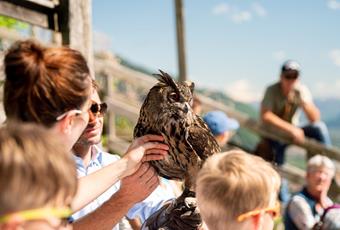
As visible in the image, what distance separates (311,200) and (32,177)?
12.3 feet

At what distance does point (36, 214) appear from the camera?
134 centimetres

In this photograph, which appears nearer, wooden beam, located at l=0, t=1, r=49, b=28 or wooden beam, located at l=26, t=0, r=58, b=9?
wooden beam, located at l=0, t=1, r=49, b=28

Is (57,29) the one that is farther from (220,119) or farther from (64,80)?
(64,80)

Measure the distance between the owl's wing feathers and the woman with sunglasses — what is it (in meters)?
0.35

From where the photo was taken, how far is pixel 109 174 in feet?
6.38

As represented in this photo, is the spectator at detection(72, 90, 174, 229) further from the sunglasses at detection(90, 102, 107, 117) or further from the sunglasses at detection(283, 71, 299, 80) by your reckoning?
the sunglasses at detection(283, 71, 299, 80)

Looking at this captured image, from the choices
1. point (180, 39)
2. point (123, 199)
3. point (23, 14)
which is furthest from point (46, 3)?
point (180, 39)

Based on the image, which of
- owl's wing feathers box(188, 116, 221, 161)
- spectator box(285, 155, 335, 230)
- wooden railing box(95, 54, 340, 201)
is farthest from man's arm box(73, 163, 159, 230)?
wooden railing box(95, 54, 340, 201)

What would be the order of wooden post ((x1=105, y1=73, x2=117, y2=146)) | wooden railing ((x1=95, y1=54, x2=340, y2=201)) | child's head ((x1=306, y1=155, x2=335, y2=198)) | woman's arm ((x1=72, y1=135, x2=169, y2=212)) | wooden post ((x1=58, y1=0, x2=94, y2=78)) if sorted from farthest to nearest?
wooden post ((x1=105, y1=73, x2=117, y2=146)) → wooden railing ((x1=95, y1=54, x2=340, y2=201)) → child's head ((x1=306, y1=155, x2=335, y2=198)) → wooden post ((x1=58, y1=0, x2=94, y2=78)) → woman's arm ((x1=72, y1=135, x2=169, y2=212))

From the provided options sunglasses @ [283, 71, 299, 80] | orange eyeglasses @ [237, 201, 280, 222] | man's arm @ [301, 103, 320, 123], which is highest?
orange eyeglasses @ [237, 201, 280, 222]

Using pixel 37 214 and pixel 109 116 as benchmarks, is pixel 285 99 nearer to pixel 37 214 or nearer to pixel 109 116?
pixel 109 116

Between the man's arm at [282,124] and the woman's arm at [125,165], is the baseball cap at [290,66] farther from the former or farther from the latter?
the woman's arm at [125,165]

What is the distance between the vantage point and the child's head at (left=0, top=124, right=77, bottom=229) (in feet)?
4.30

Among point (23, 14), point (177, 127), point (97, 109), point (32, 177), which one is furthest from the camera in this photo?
point (23, 14)
